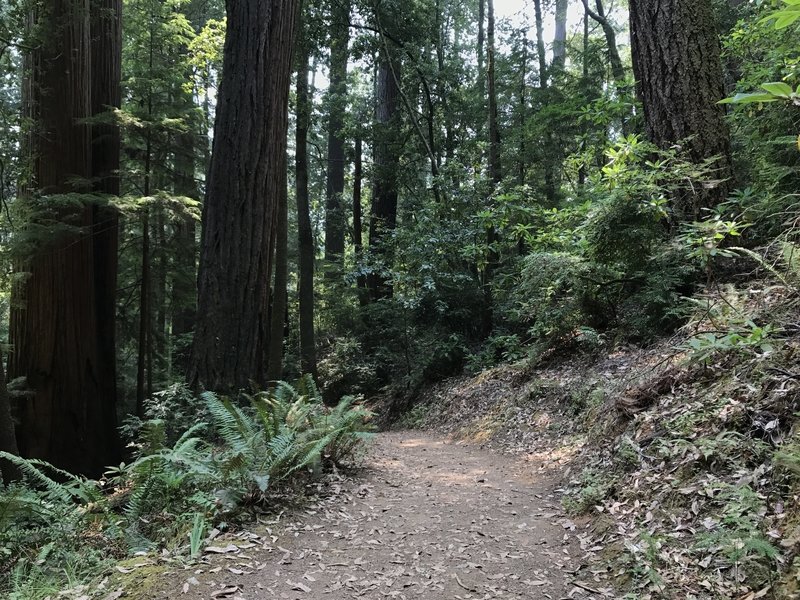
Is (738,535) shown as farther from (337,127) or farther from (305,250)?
(337,127)

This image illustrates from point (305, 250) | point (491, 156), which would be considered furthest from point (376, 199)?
point (491, 156)

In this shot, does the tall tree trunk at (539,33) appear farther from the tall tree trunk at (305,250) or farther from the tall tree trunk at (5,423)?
the tall tree trunk at (5,423)

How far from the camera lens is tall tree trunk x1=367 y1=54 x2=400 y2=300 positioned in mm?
14769

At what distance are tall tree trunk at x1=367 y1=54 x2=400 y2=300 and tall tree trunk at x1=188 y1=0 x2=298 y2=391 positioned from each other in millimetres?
6687

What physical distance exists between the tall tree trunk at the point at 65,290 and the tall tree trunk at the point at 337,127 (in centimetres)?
594

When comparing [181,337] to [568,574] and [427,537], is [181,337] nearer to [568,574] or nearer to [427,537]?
[427,537]

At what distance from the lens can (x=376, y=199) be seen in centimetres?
1622

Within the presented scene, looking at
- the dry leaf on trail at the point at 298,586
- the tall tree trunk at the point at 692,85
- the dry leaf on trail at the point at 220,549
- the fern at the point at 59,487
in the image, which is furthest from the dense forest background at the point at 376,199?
the dry leaf on trail at the point at 298,586

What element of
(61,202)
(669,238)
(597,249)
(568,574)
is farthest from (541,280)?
(61,202)

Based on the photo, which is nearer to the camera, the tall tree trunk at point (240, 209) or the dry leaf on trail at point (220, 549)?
the dry leaf on trail at point (220, 549)

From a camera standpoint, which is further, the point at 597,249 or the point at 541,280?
the point at 541,280

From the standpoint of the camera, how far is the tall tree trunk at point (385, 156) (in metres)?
14.8

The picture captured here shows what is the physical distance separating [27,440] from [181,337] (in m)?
6.30

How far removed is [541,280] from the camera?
750cm
